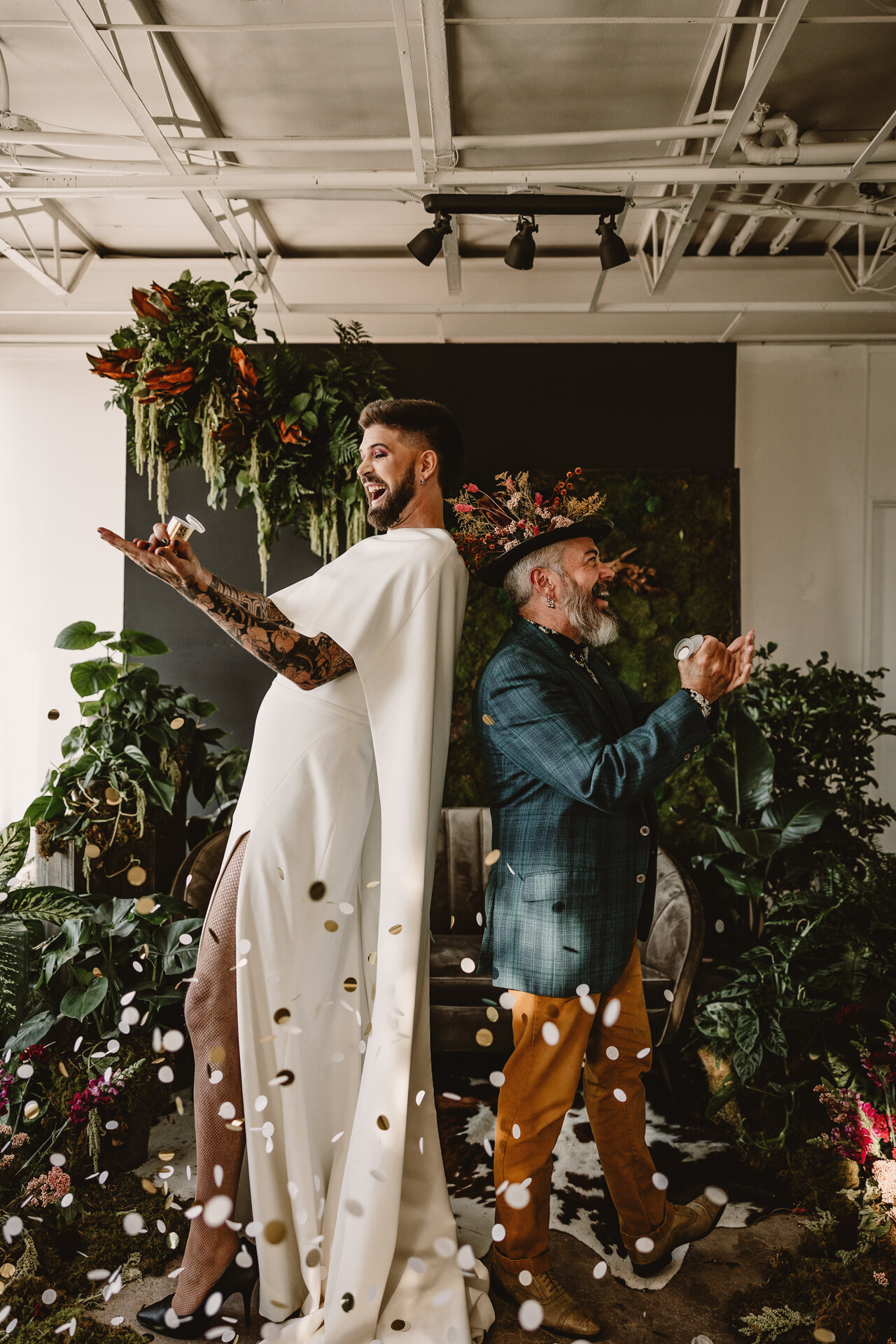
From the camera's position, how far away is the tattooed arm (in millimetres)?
1682

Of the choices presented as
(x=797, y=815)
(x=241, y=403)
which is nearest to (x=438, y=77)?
(x=241, y=403)

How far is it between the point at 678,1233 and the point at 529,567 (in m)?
1.77

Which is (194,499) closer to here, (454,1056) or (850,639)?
(454,1056)

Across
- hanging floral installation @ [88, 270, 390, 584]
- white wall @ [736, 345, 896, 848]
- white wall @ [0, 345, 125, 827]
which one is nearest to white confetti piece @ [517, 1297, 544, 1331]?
hanging floral installation @ [88, 270, 390, 584]

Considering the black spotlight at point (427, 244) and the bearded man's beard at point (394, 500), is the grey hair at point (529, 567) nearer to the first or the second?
the bearded man's beard at point (394, 500)

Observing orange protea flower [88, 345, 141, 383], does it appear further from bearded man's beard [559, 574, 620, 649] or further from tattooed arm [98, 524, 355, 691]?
bearded man's beard [559, 574, 620, 649]

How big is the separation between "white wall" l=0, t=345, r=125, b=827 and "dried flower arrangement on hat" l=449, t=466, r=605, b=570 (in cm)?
347

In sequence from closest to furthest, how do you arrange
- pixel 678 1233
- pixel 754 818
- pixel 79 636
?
pixel 678 1233, pixel 754 818, pixel 79 636

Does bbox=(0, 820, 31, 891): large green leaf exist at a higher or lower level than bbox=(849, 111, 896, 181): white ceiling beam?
lower

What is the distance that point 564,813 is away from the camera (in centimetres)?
193

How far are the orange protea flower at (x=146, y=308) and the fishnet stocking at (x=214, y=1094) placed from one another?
2.17 metres

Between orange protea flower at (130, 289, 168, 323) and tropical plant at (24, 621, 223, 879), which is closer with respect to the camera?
orange protea flower at (130, 289, 168, 323)

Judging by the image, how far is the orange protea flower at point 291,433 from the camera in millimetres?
3400

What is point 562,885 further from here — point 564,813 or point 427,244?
point 427,244
